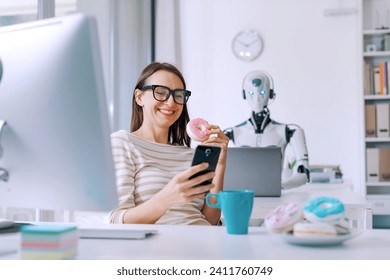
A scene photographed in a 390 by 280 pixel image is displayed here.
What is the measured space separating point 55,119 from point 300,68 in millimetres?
4248

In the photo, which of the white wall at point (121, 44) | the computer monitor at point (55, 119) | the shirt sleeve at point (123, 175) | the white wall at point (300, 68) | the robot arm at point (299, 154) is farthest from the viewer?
the white wall at point (300, 68)

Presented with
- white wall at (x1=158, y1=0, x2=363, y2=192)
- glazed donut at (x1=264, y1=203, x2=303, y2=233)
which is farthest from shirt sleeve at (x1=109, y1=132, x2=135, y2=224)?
white wall at (x1=158, y1=0, x2=363, y2=192)

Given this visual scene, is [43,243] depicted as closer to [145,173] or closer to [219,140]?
[145,173]

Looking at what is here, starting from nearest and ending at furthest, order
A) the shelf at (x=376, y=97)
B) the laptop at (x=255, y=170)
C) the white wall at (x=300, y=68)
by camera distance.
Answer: the laptop at (x=255, y=170)
the shelf at (x=376, y=97)
the white wall at (x=300, y=68)

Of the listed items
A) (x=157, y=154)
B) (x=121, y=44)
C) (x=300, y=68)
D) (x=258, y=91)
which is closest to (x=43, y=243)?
(x=157, y=154)

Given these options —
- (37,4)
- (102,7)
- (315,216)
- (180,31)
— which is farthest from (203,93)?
(315,216)

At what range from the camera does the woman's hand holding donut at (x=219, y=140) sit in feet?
4.98

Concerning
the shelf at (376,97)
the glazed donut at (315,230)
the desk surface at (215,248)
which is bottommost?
the desk surface at (215,248)

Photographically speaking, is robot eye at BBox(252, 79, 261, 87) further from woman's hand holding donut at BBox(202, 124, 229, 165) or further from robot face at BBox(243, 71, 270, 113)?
woman's hand holding donut at BBox(202, 124, 229, 165)

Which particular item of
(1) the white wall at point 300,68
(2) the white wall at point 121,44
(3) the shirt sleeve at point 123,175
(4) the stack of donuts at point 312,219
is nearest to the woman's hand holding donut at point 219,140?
(3) the shirt sleeve at point 123,175

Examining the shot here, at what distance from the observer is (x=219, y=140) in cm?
153

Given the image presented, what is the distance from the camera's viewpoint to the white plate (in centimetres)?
90

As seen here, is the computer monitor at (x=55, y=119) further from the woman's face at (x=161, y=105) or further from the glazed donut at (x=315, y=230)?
the woman's face at (x=161, y=105)

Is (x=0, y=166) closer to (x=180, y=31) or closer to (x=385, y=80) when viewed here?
(x=385, y=80)
